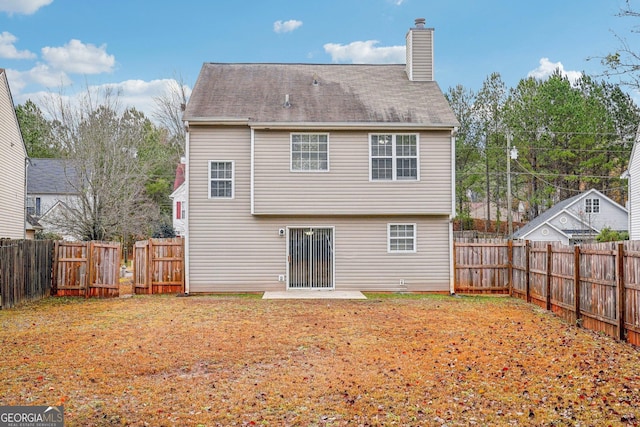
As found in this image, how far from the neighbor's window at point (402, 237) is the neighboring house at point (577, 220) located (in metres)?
17.8

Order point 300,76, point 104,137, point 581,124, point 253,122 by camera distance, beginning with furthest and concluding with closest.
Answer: point 581,124 → point 104,137 → point 300,76 → point 253,122

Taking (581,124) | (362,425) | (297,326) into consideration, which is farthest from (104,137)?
(581,124)

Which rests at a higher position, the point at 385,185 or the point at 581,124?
the point at 581,124

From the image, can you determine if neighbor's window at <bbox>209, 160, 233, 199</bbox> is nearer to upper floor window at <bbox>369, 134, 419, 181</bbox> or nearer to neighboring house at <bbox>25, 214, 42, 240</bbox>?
upper floor window at <bbox>369, 134, 419, 181</bbox>

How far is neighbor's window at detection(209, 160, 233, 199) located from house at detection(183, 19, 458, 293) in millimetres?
31

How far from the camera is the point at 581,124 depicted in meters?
29.7

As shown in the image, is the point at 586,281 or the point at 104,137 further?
the point at 104,137

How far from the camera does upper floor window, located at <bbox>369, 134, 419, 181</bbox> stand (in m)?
15.0

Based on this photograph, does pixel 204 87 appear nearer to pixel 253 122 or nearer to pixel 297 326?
pixel 253 122

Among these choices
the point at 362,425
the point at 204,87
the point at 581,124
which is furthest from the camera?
the point at 581,124

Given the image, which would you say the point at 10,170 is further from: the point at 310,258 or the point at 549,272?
the point at 549,272

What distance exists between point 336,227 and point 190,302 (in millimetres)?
4937

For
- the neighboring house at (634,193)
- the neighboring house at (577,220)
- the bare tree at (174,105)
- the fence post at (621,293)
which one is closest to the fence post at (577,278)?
the fence post at (621,293)

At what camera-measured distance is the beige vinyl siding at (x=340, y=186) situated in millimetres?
14757
